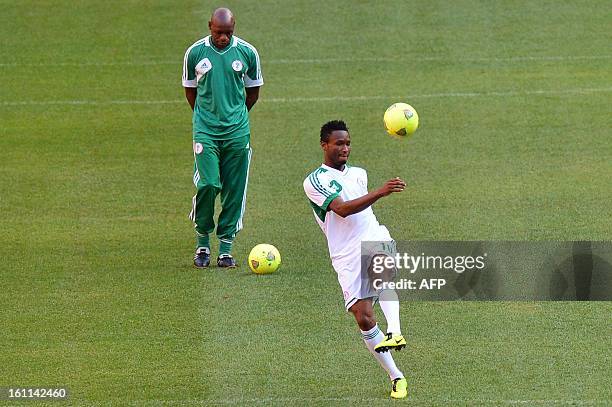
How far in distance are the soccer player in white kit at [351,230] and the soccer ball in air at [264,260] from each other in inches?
131

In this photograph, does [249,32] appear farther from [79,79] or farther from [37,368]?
[37,368]

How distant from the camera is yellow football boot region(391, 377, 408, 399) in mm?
11492

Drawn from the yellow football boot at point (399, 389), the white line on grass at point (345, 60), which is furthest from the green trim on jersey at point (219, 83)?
the white line on grass at point (345, 60)

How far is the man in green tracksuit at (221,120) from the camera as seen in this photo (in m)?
15.2

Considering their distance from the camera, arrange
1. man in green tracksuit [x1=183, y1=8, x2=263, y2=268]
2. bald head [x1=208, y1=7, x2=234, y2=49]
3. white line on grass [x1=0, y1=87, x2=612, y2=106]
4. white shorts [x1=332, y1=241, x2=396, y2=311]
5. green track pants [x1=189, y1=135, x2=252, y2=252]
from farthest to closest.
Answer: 1. white line on grass [x1=0, y1=87, x2=612, y2=106]
2. green track pants [x1=189, y1=135, x2=252, y2=252]
3. man in green tracksuit [x1=183, y1=8, x2=263, y2=268]
4. bald head [x1=208, y1=7, x2=234, y2=49]
5. white shorts [x1=332, y1=241, x2=396, y2=311]

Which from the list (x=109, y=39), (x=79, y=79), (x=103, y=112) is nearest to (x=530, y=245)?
(x=103, y=112)

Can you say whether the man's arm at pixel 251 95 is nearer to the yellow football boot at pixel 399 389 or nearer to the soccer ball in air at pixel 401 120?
the soccer ball in air at pixel 401 120

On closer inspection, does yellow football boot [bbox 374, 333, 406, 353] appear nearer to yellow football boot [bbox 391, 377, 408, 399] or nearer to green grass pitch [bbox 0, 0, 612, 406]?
yellow football boot [bbox 391, 377, 408, 399]

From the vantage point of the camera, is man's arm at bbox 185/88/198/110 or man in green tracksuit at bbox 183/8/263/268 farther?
man's arm at bbox 185/88/198/110

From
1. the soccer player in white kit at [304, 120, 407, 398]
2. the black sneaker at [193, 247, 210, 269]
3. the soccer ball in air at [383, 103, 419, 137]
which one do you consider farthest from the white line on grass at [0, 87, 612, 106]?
the soccer player in white kit at [304, 120, 407, 398]

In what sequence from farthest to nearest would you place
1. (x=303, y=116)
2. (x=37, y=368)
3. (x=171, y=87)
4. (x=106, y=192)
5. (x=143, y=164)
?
(x=171, y=87) → (x=303, y=116) → (x=143, y=164) → (x=106, y=192) → (x=37, y=368)

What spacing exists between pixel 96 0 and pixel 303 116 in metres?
7.65

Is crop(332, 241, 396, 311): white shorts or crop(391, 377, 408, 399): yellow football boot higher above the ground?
crop(332, 241, 396, 311): white shorts

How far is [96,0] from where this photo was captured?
2811cm
